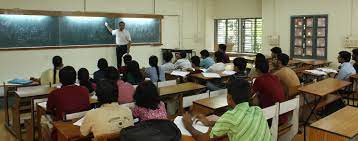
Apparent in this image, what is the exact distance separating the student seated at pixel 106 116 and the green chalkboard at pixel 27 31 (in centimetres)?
562

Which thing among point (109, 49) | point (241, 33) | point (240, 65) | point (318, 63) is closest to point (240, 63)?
point (240, 65)

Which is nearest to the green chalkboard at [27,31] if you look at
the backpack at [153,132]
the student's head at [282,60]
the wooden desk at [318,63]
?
the student's head at [282,60]

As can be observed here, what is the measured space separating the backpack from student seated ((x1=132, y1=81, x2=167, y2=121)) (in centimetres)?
58

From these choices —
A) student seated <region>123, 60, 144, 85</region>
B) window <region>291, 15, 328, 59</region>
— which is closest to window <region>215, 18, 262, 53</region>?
window <region>291, 15, 328, 59</region>

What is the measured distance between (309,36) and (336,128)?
6.54 meters

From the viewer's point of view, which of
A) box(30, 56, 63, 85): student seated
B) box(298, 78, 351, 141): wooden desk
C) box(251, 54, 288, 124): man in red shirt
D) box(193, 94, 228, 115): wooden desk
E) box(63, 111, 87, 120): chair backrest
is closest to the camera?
box(63, 111, 87, 120): chair backrest

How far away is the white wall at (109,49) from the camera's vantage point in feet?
24.5

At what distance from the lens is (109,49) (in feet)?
29.3

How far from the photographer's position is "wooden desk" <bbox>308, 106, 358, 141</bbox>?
259 cm

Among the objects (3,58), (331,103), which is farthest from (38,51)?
(331,103)

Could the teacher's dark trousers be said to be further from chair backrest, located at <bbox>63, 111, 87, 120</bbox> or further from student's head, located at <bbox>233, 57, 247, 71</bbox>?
chair backrest, located at <bbox>63, 111, 87, 120</bbox>

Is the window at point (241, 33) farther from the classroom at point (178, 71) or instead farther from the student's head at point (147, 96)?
the student's head at point (147, 96)

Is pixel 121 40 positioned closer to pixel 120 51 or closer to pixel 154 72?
pixel 120 51

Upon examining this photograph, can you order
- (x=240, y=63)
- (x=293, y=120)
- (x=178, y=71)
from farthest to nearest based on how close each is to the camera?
(x=178, y=71) → (x=240, y=63) → (x=293, y=120)
